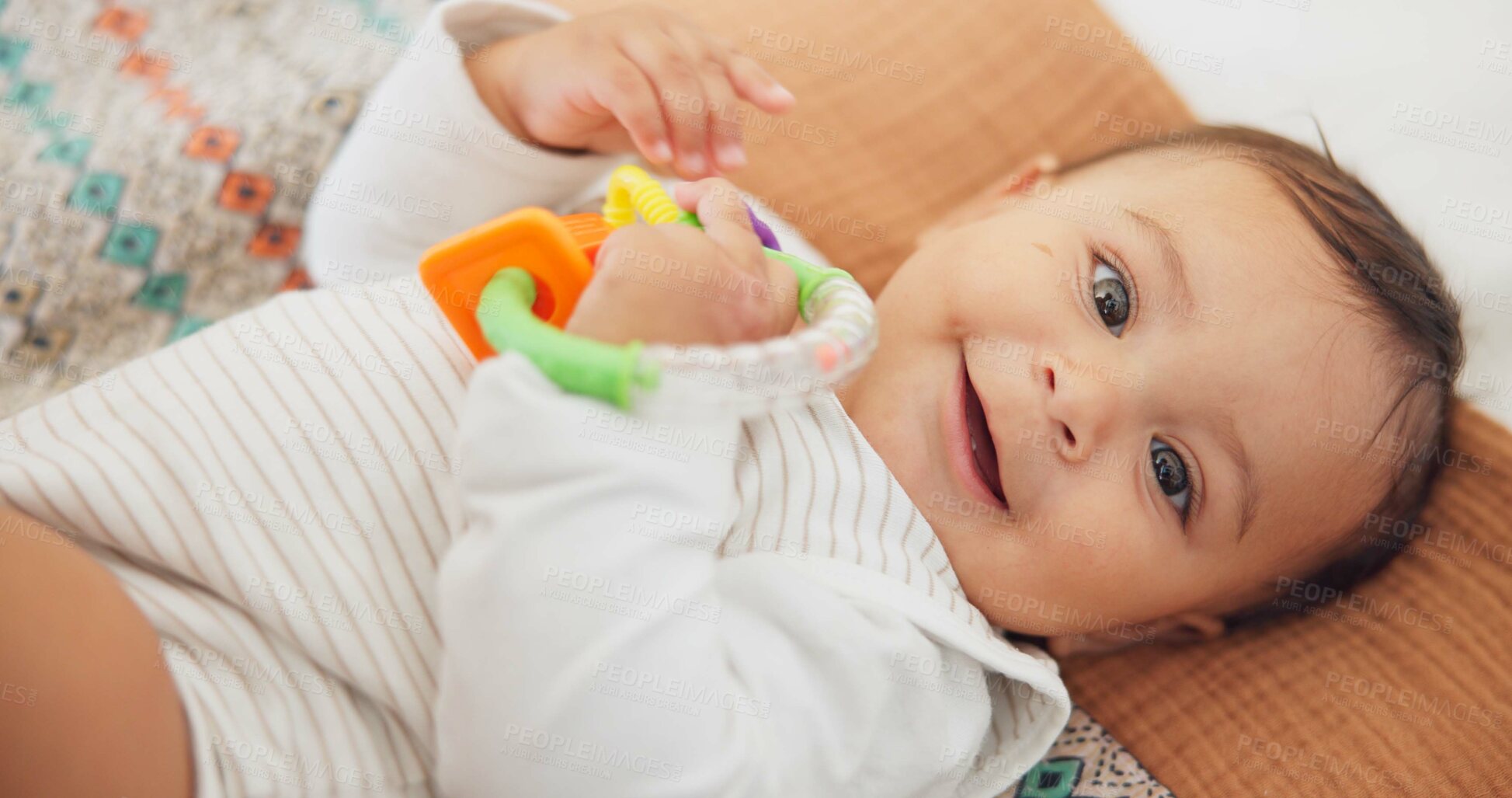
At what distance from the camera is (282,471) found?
2.77 ft

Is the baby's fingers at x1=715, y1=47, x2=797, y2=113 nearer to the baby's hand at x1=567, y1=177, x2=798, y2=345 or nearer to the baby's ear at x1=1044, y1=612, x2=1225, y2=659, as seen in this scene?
the baby's hand at x1=567, y1=177, x2=798, y2=345

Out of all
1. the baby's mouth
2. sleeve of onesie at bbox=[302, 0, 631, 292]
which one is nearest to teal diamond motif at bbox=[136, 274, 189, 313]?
sleeve of onesie at bbox=[302, 0, 631, 292]

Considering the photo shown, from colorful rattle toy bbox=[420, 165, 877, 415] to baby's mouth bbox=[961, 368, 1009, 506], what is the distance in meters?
0.22

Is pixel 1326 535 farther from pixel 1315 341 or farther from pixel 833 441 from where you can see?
pixel 833 441

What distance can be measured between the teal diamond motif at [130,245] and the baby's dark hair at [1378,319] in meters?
1.20

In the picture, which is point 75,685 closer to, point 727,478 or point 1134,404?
point 727,478

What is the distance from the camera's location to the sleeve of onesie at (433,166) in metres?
1.14

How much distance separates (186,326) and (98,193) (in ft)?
0.68

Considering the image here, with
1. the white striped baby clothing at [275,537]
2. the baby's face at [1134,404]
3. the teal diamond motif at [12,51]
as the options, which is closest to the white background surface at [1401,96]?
the baby's face at [1134,404]

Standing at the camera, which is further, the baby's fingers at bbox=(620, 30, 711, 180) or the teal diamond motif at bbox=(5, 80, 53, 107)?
the teal diamond motif at bbox=(5, 80, 53, 107)

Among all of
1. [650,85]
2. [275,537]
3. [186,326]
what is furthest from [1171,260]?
[186,326]

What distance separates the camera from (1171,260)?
96 cm

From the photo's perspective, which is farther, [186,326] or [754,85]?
[186,326]

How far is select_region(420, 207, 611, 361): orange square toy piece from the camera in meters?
→ 0.75
